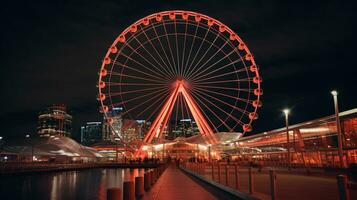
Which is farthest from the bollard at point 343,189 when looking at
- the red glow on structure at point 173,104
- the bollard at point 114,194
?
the red glow on structure at point 173,104

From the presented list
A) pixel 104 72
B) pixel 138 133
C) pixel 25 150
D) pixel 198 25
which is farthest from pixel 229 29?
pixel 138 133

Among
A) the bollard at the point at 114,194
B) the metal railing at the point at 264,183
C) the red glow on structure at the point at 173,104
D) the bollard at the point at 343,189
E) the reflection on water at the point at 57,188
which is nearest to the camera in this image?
the bollard at the point at 343,189

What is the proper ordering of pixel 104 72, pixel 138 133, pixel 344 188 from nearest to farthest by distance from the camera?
pixel 344 188
pixel 104 72
pixel 138 133

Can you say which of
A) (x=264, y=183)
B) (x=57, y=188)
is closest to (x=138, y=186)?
(x=264, y=183)

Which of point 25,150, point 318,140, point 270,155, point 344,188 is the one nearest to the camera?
point 344,188

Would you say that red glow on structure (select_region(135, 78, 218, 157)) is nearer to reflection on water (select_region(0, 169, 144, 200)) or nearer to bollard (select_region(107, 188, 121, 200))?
reflection on water (select_region(0, 169, 144, 200))

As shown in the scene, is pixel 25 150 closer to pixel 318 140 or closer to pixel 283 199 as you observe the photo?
pixel 318 140

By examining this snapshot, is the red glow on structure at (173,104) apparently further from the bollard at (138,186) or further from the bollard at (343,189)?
the bollard at (343,189)

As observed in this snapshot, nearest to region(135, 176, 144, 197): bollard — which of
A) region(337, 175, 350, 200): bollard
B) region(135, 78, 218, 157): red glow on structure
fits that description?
region(337, 175, 350, 200): bollard

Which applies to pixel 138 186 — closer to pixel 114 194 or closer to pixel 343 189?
pixel 114 194

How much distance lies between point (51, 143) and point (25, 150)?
893cm

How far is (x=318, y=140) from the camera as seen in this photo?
45562mm

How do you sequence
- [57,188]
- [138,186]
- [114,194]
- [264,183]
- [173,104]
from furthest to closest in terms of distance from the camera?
[173,104] → [57,188] → [264,183] → [138,186] → [114,194]

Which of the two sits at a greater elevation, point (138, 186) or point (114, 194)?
point (114, 194)
